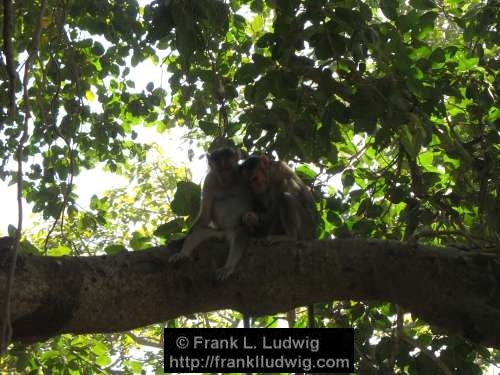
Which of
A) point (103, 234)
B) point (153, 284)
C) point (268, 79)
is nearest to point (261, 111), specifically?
point (268, 79)

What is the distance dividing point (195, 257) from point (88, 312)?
79 cm

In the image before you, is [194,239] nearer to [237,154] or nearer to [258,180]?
[258,180]

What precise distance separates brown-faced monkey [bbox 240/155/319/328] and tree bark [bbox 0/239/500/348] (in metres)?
1.40

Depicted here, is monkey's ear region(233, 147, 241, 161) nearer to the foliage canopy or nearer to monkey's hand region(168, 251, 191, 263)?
the foliage canopy

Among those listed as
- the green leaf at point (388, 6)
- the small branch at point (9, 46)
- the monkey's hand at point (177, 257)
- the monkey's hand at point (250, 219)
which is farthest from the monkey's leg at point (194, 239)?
the green leaf at point (388, 6)

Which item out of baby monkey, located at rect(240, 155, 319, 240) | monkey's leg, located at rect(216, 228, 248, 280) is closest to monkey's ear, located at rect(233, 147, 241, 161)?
baby monkey, located at rect(240, 155, 319, 240)

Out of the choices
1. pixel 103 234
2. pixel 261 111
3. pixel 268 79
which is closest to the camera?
pixel 268 79

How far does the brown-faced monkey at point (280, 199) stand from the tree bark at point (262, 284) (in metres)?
1.40

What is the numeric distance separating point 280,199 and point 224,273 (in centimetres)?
190

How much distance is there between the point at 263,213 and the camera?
19.7 ft

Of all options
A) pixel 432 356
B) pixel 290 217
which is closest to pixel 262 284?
pixel 432 356

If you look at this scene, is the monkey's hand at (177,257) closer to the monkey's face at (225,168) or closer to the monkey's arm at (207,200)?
the monkey's arm at (207,200)

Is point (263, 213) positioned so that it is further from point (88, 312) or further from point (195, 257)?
point (88, 312)

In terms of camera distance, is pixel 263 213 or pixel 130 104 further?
pixel 130 104
